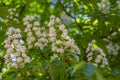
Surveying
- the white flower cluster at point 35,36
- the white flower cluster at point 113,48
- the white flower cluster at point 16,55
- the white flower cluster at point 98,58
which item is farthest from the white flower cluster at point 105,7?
the white flower cluster at point 16,55

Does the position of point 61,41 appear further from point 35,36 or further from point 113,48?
point 113,48

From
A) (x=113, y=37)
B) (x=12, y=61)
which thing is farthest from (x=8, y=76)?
(x=113, y=37)

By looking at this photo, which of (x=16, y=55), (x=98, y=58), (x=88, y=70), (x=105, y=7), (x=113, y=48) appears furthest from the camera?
(x=113, y=48)

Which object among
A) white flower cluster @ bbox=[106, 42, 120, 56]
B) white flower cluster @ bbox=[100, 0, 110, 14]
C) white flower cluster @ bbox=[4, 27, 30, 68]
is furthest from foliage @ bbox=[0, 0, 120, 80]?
white flower cluster @ bbox=[106, 42, 120, 56]

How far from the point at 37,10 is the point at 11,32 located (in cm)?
270

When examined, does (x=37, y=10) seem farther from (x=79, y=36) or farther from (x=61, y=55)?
(x=61, y=55)

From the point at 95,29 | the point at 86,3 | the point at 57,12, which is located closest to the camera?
the point at 86,3

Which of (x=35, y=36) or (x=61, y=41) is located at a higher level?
(x=35, y=36)

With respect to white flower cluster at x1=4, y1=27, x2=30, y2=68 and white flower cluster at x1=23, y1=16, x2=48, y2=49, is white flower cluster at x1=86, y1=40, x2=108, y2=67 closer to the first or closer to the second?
white flower cluster at x1=23, y1=16, x2=48, y2=49

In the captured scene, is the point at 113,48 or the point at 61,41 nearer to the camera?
the point at 61,41

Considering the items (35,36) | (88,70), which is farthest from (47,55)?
(88,70)

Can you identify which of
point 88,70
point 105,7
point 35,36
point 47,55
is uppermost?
point 105,7

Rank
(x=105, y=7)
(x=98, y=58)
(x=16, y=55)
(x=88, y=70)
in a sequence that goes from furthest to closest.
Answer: (x=105, y=7)
(x=98, y=58)
(x=16, y=55)
(x=88, y=70)

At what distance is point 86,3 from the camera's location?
344cm
